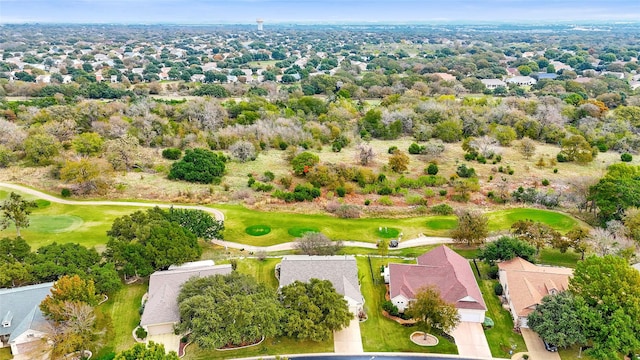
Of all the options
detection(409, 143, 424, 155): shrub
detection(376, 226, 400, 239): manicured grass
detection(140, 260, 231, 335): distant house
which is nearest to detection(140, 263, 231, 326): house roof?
detection(140, 260, 231, 335): distant house

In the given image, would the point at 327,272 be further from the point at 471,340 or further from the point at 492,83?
the point at 492,83

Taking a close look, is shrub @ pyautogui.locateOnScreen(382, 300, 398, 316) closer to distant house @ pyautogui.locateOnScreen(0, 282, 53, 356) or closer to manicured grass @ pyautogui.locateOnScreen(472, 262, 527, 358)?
manicured grass @ pyautogui.locateOnScreen(472, 262, 527, 358)

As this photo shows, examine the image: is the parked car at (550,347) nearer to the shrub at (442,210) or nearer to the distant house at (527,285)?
the distant house at (527,285)

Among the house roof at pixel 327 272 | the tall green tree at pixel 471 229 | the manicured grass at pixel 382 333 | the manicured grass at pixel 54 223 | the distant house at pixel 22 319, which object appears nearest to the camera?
the distant house at pixel 22 319

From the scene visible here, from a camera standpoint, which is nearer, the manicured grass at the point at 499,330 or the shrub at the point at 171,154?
the manicured grass at the point at 499,330

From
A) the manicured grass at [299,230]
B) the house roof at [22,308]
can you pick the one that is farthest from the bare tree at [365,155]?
the house roof at [22,308]

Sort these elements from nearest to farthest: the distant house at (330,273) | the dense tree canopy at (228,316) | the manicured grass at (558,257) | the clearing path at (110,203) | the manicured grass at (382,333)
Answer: the dense tree canopy at (228,316) < the manicured grass at (382,333) < the distant house at (330,273) < the manicured grass at (558,257) < the clearing path at (110,203)

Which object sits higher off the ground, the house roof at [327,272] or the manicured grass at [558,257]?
the house roof at [327,272]
